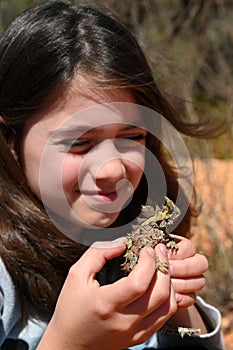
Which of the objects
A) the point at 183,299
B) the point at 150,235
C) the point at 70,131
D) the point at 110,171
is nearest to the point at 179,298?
the point at 183,299

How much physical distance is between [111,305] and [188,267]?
200mm

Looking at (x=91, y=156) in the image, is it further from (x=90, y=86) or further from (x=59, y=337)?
(x=59, y=337)

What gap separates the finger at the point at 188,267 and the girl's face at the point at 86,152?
28cm

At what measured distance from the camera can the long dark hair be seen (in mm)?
1511

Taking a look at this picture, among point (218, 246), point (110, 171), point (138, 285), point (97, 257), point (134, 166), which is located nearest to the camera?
point (138, 285)

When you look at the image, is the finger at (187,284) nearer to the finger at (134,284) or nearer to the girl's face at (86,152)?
the finger at (134,284)

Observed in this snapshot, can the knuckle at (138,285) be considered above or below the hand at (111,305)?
above

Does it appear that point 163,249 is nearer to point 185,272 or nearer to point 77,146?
point 185,272

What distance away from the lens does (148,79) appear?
5.32 feet

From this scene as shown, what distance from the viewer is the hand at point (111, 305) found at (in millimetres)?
1068

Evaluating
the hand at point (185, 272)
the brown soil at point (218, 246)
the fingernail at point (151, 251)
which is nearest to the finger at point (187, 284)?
the hand at point (185, 272)

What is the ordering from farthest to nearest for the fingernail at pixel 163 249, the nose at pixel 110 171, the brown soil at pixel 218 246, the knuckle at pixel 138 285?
the brown soil at pixel 218 246, the nose at pixel 110 171, the fingernail at pixel 163 249, the knuckle at pixel 138 285

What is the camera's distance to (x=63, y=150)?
1451 millimetres

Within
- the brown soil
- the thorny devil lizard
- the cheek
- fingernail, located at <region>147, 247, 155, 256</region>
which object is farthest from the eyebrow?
the brown soil
